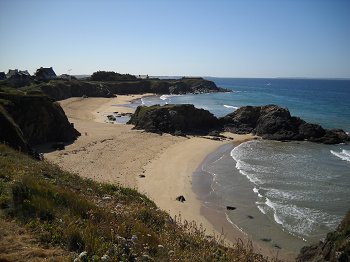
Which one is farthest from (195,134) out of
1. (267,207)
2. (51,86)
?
(51,86)

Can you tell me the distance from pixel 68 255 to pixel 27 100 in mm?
24046

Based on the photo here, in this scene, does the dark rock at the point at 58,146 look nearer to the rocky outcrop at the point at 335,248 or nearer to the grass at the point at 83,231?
the grass at the point at 83,231

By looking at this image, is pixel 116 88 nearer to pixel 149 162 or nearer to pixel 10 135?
pixel 149 162

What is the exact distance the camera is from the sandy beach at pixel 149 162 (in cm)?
1391

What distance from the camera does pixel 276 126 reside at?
111 feet

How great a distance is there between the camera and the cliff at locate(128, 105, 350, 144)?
3209 cm

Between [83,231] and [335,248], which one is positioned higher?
[83,231]

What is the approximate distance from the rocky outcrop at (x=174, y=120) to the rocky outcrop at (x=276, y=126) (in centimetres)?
394

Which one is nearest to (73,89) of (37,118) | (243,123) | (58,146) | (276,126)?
(37,118)

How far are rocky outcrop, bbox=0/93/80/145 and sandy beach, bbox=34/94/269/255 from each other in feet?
4.58

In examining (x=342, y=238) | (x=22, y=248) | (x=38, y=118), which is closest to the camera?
(x=22, y=248)

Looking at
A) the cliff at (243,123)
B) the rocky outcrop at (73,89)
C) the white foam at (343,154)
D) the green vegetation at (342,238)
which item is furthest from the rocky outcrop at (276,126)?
the rocky outcrop at (73,89)

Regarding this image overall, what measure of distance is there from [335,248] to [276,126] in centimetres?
2891

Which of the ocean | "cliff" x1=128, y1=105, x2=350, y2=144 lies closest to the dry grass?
the ocean
